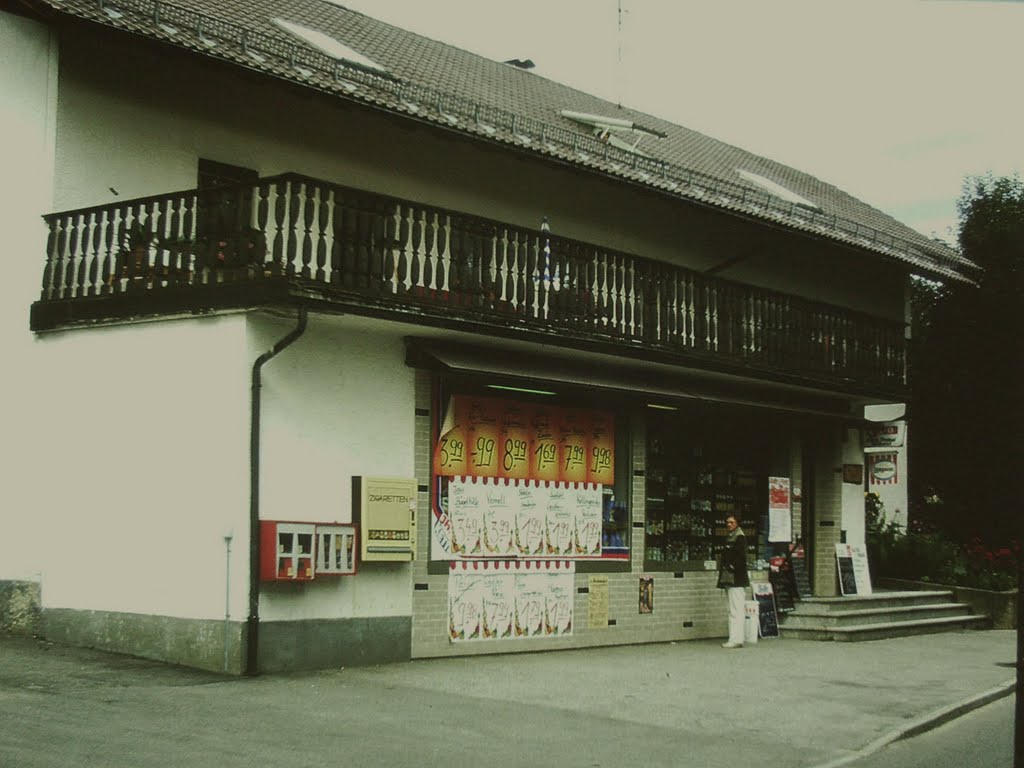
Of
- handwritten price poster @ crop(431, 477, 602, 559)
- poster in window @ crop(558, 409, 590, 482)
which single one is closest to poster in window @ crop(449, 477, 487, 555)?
handwritten price poster @ crop(431, 477, 602, 559)

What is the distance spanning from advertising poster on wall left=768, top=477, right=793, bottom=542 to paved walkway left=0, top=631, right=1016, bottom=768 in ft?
17.8

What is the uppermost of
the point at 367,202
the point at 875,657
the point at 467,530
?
the point at 367,202

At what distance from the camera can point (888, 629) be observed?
22328 millimetres

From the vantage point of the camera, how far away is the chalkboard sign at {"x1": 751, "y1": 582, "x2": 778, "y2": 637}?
21250mm

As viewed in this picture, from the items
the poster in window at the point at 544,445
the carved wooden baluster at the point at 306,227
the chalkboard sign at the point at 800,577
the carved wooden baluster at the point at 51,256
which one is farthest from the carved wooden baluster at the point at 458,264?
the chalkboard sign at the point at 800,577

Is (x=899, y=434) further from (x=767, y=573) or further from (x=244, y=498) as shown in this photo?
(x=244, y=498)

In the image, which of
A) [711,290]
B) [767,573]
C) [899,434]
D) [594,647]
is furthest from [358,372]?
[899,434]

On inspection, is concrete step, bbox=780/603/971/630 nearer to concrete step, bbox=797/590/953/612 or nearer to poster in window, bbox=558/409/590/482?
concrete step, bbox=797/590/953/612

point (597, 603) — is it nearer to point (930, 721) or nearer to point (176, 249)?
point (930, 721)

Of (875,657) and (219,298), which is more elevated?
(219,298)

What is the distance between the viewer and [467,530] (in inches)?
687

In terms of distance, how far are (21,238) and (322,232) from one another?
3.74 m

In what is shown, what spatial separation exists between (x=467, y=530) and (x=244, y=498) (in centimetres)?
378

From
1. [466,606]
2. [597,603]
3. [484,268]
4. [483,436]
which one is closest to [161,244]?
[484,268]
